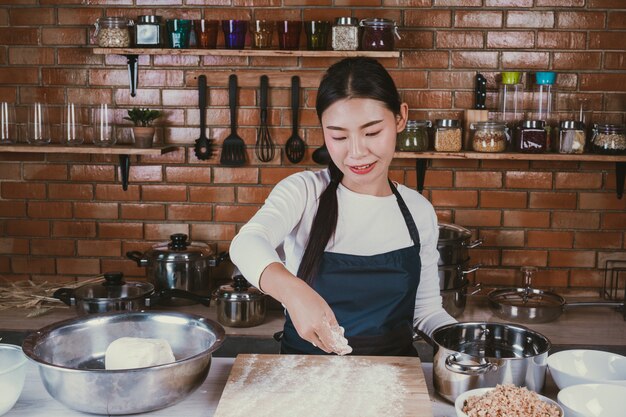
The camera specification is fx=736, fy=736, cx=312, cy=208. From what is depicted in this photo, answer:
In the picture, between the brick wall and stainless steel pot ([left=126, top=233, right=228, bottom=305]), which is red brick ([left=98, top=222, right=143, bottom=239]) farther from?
stainless steel pot ([left=126, top=233, right=228, bottom=305])

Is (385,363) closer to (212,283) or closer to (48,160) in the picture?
(212,283)

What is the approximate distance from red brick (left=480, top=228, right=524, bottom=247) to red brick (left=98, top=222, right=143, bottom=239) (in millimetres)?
1619

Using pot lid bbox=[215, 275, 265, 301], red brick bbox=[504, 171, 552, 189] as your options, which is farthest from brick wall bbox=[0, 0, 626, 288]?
pot lid bbox=[215, 275, 265, 301]

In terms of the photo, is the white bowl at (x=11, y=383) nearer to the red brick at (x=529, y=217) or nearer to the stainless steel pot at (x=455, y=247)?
the stainless steel pot at (x=455, y=247)

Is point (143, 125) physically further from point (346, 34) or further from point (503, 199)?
point (503, 199)

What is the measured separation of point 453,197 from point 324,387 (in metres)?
1.92

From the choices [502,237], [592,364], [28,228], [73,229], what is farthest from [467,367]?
[28,228]

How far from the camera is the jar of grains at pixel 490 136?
316 centimetres

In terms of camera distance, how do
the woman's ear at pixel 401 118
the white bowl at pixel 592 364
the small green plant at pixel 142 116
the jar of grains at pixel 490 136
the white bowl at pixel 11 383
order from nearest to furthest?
the white bowl at pixel 11 383 < the white bowl at pixel 592 364 < the woman's ear at pixel 401 118 < the jar of grains at pixel 490 136 < the small green plant at pixel 142 116

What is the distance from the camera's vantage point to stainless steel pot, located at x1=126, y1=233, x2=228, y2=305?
314cm

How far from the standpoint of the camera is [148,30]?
3.18m

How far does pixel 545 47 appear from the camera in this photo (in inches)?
131

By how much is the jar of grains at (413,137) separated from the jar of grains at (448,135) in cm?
6

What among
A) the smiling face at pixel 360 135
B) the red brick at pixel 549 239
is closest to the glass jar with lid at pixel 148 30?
the smiling face at pixel 360 135
